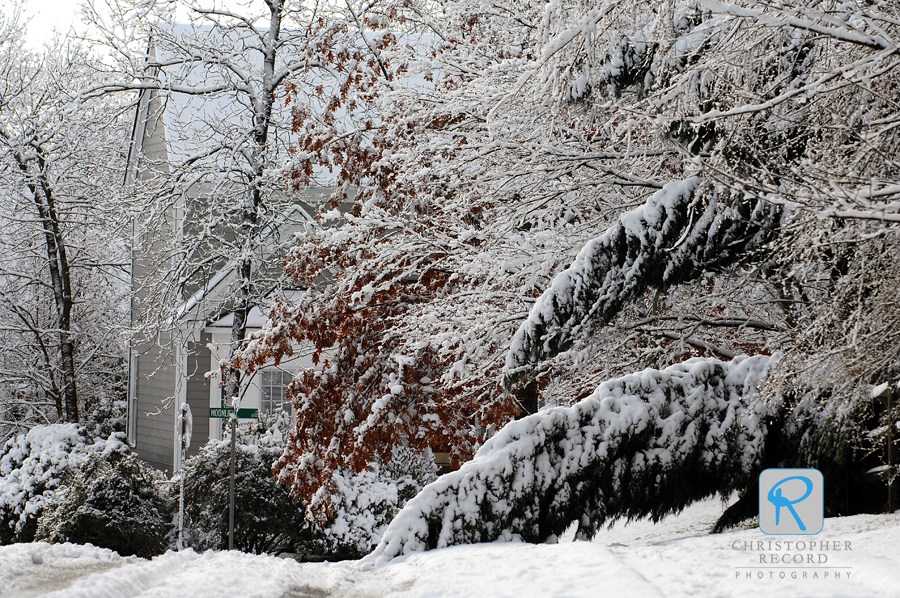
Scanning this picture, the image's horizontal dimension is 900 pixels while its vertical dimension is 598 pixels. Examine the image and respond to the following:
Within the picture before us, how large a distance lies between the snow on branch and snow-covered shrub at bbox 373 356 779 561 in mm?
626

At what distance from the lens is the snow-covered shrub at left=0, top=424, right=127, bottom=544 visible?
12.7 metres

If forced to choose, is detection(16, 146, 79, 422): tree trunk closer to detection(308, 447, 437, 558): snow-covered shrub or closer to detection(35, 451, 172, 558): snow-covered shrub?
detection(35, 451, 172, 558): snow-covered shrub

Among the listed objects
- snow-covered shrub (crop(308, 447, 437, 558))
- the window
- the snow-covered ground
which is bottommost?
snow-covered shrub (crop(308, 447, 437, 558))

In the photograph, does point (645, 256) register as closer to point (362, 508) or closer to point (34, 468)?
point (362, 508)

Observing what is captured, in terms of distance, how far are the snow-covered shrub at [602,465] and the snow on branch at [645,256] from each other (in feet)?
2.05

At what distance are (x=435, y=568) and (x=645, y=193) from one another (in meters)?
4.36

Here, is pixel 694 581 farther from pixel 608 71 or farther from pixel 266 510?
pixel 266 510

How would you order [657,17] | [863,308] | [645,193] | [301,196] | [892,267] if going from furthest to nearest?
[301,196] → [645,193] → [657,17] → [863,308] → [892,267]

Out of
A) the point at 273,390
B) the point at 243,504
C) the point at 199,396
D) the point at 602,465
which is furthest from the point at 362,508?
the point at 199,396

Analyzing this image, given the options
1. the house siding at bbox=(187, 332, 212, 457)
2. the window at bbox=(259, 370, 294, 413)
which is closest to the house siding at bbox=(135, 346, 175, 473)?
the house siding at bbox=(187, 332, 212, 457)

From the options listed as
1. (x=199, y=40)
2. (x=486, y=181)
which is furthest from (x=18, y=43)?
(x=486, y=181)

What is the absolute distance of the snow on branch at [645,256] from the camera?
608cm

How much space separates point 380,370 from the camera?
9883 mm

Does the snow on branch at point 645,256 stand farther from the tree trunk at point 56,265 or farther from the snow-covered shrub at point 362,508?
the tree trunk at point 56,265
